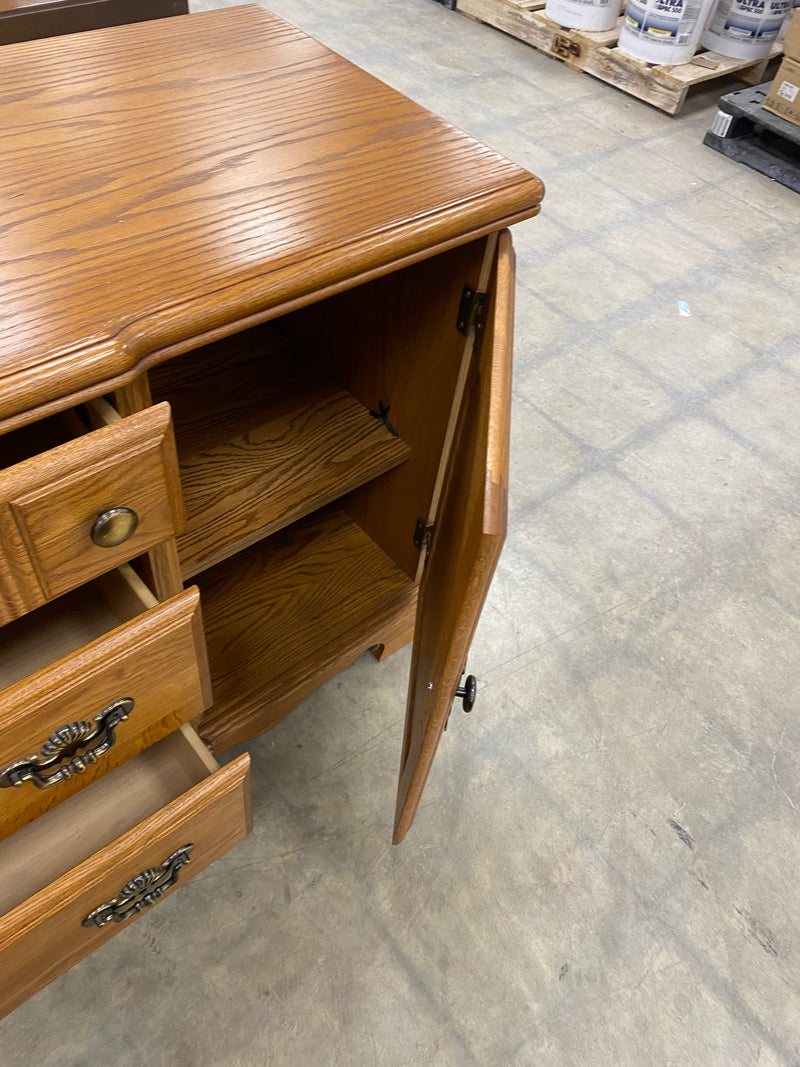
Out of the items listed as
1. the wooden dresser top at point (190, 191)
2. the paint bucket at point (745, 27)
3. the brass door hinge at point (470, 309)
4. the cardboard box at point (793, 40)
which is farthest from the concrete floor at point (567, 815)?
the paint bucket at point (745, 27)

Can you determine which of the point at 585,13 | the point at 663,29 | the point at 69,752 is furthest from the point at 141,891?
the point at 585,13

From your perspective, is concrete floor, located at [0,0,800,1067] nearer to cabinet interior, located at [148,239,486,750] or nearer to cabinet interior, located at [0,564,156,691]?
cabinet interior, located at [148,239,486,750]

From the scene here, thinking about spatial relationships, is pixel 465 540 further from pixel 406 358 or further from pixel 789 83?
pixel 789 83

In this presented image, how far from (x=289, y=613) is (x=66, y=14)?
838 millimetres

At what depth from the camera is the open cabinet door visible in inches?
21.0

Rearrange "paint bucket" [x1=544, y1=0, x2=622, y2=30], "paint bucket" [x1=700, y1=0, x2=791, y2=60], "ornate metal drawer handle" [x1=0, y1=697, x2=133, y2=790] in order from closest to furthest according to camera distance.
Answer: "ornate metal drawer handle" [x1=0, y1=697, x2=133, y2=790] → "paint bucket" [x1=700, y1=0, x2=791, y2=60] → "paint bucket" [x1=544, y1=0, x2=622, y2=30]

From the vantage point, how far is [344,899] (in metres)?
1.02

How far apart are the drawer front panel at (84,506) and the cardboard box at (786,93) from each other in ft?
8.18

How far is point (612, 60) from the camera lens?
2.62m

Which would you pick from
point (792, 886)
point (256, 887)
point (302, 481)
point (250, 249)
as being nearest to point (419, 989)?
point (256, 887)

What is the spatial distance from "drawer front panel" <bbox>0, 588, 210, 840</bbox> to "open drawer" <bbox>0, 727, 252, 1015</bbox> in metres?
0.07

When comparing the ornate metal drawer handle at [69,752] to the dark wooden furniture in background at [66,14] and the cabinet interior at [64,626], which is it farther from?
the dark wooden furniture in background at [66,14]

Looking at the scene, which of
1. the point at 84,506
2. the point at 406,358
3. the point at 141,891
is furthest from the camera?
the point at 406,358

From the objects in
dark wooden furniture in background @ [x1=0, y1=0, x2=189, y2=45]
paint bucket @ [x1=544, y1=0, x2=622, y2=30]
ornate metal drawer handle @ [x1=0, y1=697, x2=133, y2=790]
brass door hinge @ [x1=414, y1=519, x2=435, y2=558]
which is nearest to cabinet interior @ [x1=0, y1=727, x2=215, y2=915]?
ornate metal drawer handle @ [x1=0, y1=697, x2=133, y2=790]
